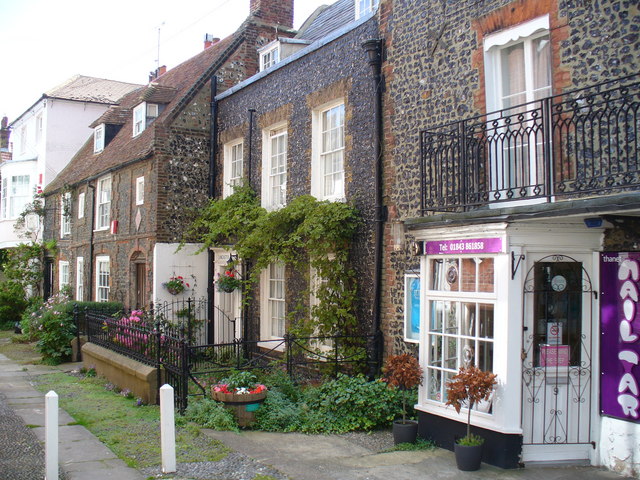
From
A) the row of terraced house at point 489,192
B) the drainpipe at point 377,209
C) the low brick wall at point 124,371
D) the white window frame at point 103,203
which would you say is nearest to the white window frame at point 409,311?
the row of terraced house at point 489,192

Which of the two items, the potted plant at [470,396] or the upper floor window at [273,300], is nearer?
the potted plant at [470,396]

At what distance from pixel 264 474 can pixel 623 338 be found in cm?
433

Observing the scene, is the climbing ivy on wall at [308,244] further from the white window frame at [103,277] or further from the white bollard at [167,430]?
the white window frame at [103,277]

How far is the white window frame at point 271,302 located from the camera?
1395 centimetres

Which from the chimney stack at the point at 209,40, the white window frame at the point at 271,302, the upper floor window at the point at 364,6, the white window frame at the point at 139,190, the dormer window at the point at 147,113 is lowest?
the white window frame at the point at 271,302

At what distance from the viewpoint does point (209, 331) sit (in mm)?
16469

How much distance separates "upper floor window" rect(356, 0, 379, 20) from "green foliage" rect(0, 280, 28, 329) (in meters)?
19.1

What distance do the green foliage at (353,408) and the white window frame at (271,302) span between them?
4.34m

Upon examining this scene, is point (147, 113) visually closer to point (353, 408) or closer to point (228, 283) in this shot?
point (228, 283)

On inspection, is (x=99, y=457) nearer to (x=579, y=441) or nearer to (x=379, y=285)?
(x=379, y=285)

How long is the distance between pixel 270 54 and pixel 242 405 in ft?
35.2

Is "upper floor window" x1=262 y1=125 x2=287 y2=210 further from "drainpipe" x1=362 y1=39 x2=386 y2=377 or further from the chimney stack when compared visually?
the chimney stack

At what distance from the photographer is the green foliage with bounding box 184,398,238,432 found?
923 centimetres

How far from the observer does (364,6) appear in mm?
13055
